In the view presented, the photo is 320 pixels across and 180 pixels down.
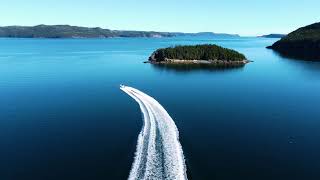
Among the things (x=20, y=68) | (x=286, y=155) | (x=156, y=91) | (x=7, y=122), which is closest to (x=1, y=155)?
(x=7, y=122)

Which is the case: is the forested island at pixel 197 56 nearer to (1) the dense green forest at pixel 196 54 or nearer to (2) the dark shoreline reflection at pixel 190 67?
(1) the dense green forest at pixel 196 54

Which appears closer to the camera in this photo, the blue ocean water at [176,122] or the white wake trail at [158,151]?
the white wake trail at [158,151]

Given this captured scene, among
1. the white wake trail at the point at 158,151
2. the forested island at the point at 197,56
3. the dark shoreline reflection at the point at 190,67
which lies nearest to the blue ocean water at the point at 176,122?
the white wake trail at the point at 158,151

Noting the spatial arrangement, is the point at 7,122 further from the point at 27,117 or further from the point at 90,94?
the point at 90,94

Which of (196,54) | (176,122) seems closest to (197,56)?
(196,54)

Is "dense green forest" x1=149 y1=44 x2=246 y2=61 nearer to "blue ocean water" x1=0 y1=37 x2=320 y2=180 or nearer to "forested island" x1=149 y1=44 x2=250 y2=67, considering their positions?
"forested island" x1=149 y1=44 x2=250 y2=67
